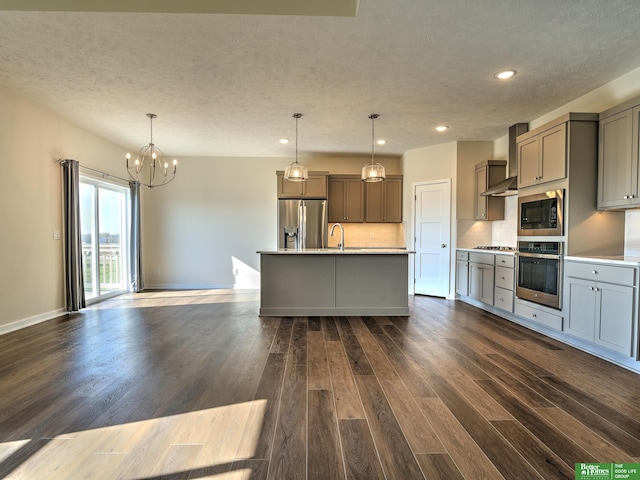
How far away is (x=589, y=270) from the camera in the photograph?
3098 millimetres

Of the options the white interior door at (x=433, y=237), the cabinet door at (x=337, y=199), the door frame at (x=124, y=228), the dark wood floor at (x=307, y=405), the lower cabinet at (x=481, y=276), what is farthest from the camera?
the cabinet door at (x=337, y=199)

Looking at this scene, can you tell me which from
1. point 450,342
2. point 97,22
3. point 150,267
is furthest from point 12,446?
point 150,267

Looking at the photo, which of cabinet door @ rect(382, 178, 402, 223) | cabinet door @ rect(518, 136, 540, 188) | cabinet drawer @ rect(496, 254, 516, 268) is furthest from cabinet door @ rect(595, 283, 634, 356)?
cabinet door @ rect(382, 178, 402, 223)

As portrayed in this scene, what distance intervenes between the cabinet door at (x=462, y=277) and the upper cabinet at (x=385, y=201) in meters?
1.65

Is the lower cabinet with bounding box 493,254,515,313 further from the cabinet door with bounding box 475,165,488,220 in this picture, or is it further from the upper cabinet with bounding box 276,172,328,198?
the upper cabinet with bounding box 276,172,328,198

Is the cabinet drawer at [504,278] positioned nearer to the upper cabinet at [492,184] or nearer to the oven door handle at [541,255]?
the oven door handle at [541,255]

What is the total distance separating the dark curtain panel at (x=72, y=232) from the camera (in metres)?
4.54

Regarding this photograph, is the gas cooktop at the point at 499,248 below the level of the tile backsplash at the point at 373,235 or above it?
below

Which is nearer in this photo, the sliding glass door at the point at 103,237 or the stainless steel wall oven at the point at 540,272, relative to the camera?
the stainless steel wall oven at the point at 540,272

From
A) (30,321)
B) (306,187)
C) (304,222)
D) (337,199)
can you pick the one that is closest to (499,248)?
(337,199)

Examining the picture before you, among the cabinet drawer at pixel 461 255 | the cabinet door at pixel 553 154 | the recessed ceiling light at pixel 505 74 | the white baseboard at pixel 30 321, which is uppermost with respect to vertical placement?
the recessed ceiling light at pixel 505 74

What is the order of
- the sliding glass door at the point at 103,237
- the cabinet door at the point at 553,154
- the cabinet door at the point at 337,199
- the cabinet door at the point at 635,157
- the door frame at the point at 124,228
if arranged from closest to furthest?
the cabinet door at the point at 635,157
the cabinet door at the point at 553,154
the sliding glass door at the point at 103,237
the door frame at the point at 124,228
the cabinet door at the point at 337,199

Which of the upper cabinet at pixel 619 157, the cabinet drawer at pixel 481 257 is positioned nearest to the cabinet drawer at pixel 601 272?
the upper cabinet at pixel 619 157

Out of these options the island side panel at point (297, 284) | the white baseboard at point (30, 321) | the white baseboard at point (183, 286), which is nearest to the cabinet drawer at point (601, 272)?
the island side panel at point (297, 284)
